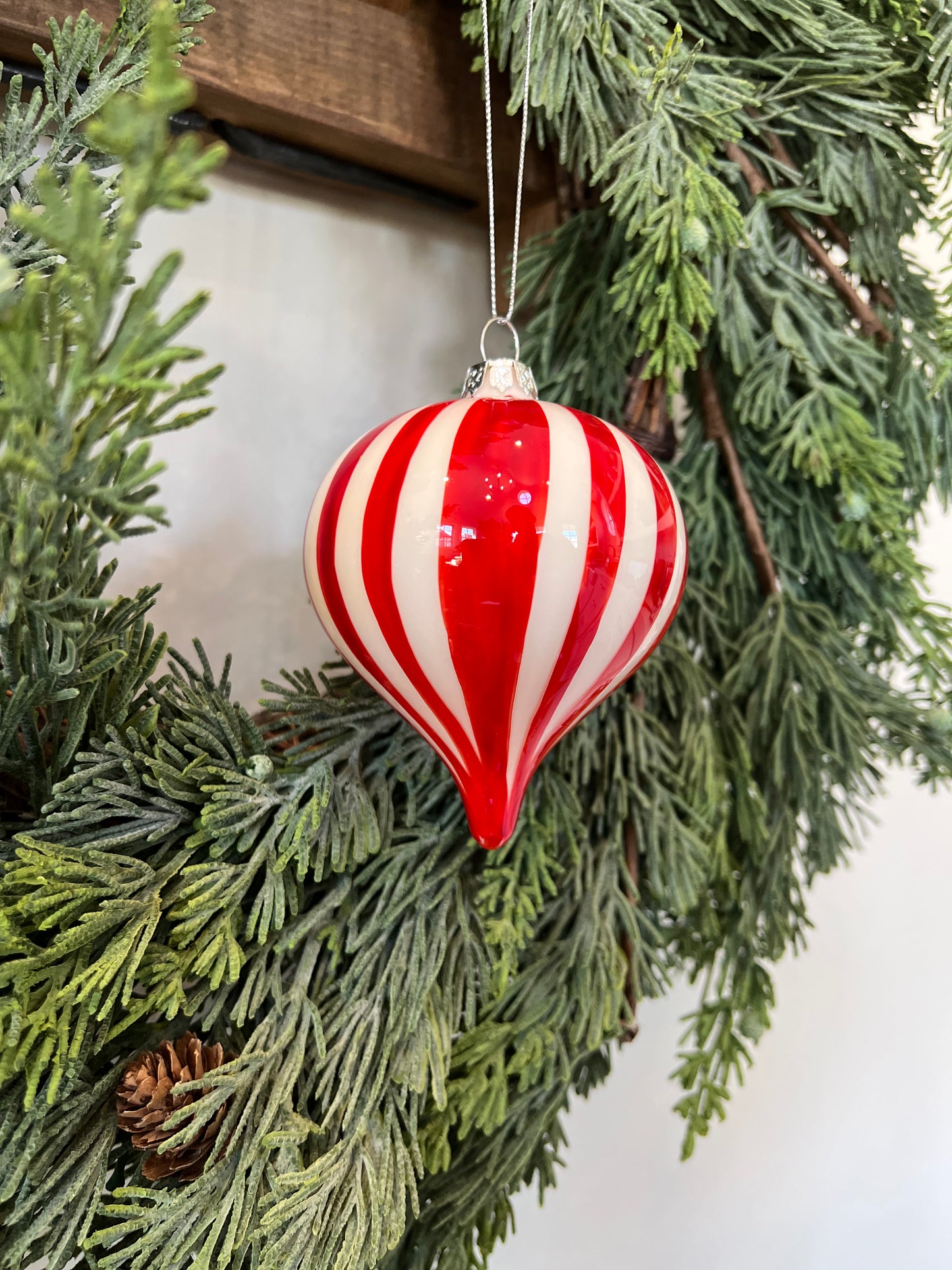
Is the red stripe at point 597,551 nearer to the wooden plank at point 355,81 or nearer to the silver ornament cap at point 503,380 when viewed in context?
the silver ornament cap at point 503,380

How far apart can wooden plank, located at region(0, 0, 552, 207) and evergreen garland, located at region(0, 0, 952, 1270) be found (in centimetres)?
6

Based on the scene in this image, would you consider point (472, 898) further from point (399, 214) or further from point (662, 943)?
point (399, 214)

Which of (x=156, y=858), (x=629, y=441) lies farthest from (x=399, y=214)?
(x=156, y=858)

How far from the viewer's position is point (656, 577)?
403 millimetres

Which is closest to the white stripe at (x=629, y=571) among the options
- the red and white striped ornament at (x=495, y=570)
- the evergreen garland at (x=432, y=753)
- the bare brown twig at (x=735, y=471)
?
the red and white striped ornament at (x=495, y=570)

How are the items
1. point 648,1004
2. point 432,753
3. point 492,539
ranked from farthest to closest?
1. point 648,1004
2. point 432,753
3. point 492,539

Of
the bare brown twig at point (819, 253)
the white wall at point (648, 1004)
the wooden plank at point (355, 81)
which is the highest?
the wooden plank at point (355, 81)

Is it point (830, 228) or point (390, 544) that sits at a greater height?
point (830, 228)

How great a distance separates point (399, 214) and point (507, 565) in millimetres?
420

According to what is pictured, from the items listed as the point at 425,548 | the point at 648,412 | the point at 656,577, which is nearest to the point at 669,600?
the point at 656,577

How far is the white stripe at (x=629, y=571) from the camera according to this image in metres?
0.39

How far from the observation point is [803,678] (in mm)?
612

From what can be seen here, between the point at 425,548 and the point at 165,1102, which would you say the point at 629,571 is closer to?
the point at 425,548

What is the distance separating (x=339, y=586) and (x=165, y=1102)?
0.26m
